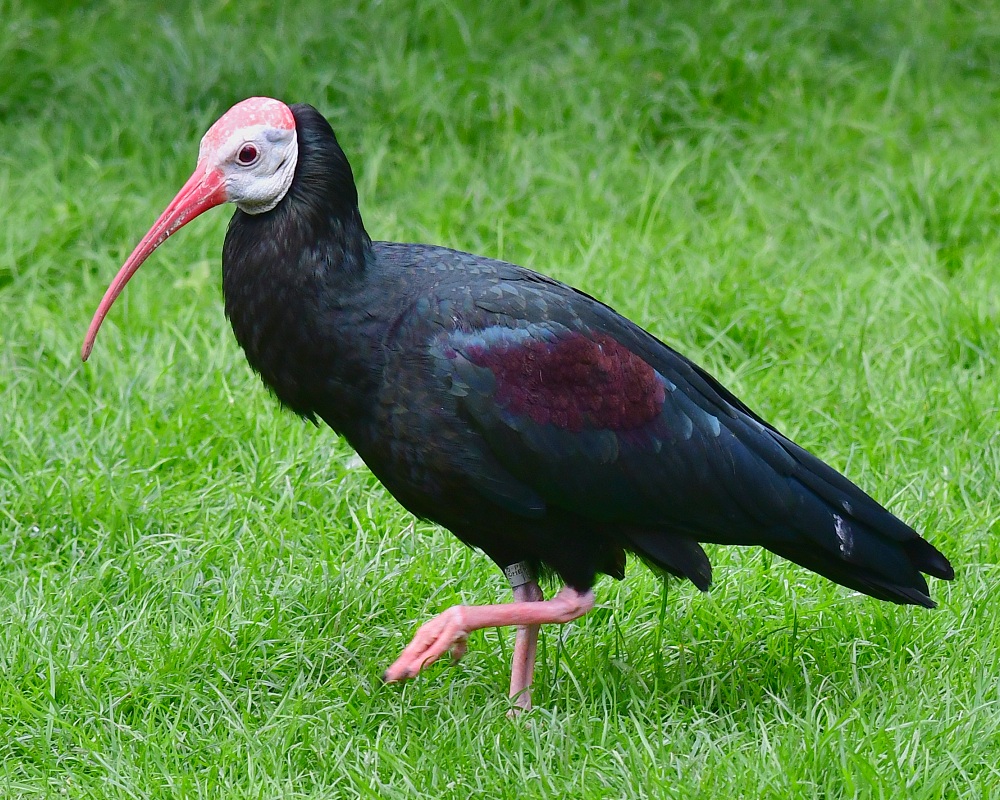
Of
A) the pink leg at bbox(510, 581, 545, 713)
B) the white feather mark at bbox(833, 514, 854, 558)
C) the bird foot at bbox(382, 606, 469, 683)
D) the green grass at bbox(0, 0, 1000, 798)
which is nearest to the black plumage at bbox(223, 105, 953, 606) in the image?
the white feather mark at bbox(833, 514, 854, 558)

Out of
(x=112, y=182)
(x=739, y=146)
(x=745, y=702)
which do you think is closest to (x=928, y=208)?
(x=739, y=146)

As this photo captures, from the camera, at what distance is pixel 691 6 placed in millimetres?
7656

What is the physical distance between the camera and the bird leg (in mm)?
3369

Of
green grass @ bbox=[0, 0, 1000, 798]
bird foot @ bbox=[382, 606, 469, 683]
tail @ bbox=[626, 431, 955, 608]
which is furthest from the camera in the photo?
tail @ bbox=[626, 431, 955, 608]

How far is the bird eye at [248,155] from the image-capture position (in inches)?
134

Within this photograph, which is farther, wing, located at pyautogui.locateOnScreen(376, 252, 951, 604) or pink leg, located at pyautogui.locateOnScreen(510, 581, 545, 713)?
pink leg, located at pyautogui.locateOnScreen(510, 581, 545, 713)

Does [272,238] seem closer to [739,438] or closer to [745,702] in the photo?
[739,438]

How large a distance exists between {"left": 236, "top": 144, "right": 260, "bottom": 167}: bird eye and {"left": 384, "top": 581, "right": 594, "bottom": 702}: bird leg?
121 centimetres

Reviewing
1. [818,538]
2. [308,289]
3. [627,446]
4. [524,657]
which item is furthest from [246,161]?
[818,538]

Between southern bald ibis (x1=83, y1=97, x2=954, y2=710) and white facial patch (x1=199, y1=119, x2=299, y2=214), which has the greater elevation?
white facial patch (x1=199, y1=119, x2=299, y2=214)

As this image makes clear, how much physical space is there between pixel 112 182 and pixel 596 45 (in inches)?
104

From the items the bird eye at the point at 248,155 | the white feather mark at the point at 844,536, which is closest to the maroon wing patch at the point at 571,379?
the white feather mark at the point at 844,536

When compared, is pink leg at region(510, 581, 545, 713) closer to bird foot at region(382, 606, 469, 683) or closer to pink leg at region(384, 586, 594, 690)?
pink leg at region(384, 586, 594, 690)

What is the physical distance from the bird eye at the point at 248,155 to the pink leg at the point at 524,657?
4.37ft
